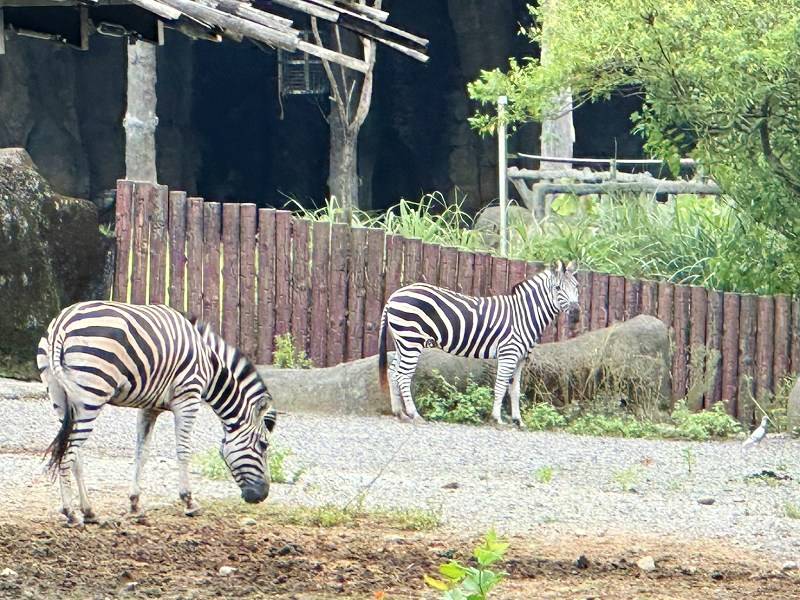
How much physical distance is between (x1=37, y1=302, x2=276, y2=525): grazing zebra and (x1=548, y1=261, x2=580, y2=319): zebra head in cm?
603

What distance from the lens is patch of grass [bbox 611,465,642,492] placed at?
396 inches

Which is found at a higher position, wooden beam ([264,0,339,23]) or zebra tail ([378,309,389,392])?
wooden beam ([264,0,339,23])

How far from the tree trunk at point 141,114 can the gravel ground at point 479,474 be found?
6465 mm

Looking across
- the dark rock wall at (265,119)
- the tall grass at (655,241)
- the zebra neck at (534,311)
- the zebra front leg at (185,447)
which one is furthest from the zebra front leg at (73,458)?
the dark rock wall at (265,119)

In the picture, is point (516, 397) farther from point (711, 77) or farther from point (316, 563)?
point (316, 563)

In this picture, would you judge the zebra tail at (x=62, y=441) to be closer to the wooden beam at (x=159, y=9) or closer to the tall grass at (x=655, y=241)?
the wooden beam at (x=159, y=9)

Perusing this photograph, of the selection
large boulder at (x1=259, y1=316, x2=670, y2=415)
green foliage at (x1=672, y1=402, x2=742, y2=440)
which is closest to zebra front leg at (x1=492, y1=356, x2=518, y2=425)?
large boulder at (x1=259, y1=316, x2=670, y2=415)

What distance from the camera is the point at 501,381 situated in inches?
545

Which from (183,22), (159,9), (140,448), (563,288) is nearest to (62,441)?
(140,448)

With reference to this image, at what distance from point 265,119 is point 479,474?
20057 millimetres

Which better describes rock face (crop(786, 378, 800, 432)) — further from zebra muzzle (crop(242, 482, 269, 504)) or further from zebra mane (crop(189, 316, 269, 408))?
zebra muzzle (crop(242, 482, 269, 504))

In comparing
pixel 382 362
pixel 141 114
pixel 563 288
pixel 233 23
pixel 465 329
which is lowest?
pixel 382 362

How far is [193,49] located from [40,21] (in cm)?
2039

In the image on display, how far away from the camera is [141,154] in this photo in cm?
1950
